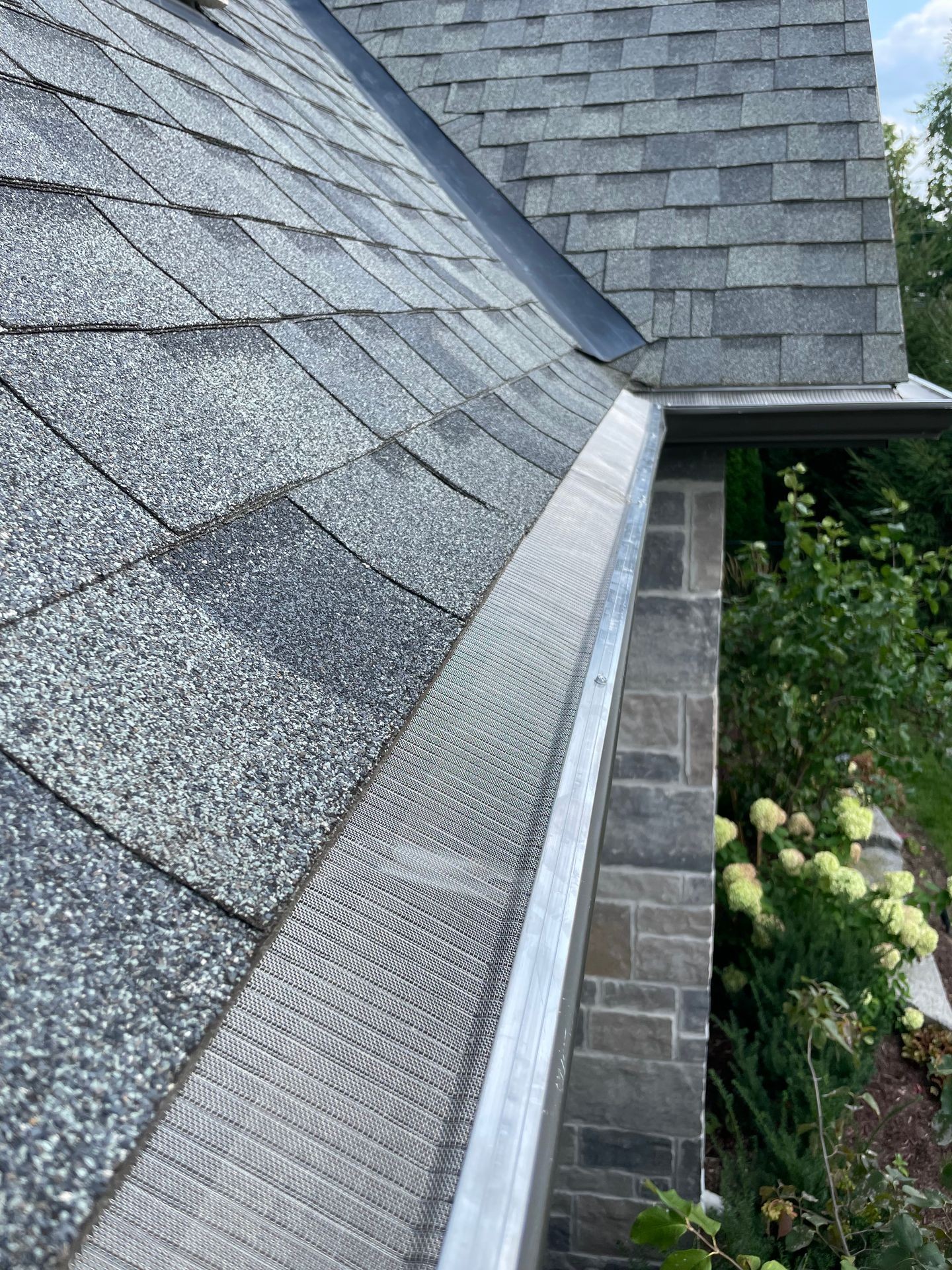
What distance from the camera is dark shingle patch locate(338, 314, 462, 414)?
1675 mm

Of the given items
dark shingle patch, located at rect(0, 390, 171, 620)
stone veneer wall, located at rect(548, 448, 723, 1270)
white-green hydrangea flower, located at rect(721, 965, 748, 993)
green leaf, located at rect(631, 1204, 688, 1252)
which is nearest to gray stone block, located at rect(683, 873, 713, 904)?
stone veneer wall, located at rect(548, 448, 723, 1270)

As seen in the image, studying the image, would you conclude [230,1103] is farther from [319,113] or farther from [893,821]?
[893,821]

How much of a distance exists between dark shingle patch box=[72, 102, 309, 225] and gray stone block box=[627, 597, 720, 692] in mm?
2108

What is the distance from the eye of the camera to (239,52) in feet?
8.73

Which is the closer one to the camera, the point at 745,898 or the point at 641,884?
the point at 641,884

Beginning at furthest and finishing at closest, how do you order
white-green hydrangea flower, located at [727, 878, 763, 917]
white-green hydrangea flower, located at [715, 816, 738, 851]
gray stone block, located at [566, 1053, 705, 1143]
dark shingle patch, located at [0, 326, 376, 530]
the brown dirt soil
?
white-green hydrangea flower, located at [715, 816, 738, 851] → white-green hydrangea flower, located at [727, 878, 763, 917] → the brown dirt soil → gray stone block, located at [566, 1053, 705, 1143] → dark shingle patch, located at [0, 326, 376, 530]

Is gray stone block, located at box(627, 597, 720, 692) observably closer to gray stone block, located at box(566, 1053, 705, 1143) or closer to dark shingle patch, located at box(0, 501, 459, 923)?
gray stone block, located at box(566, 1053, 705, 1143)

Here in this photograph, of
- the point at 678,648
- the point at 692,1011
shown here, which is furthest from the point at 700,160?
the point at 692,1011

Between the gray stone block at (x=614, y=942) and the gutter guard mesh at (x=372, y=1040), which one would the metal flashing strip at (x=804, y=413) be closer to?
the gray stone block at (x=614, y=942)

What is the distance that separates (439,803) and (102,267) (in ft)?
2.52

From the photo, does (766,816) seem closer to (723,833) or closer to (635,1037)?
(723,833)

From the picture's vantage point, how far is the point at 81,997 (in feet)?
1.61

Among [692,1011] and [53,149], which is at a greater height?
[53,149]

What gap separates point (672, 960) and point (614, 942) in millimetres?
213
